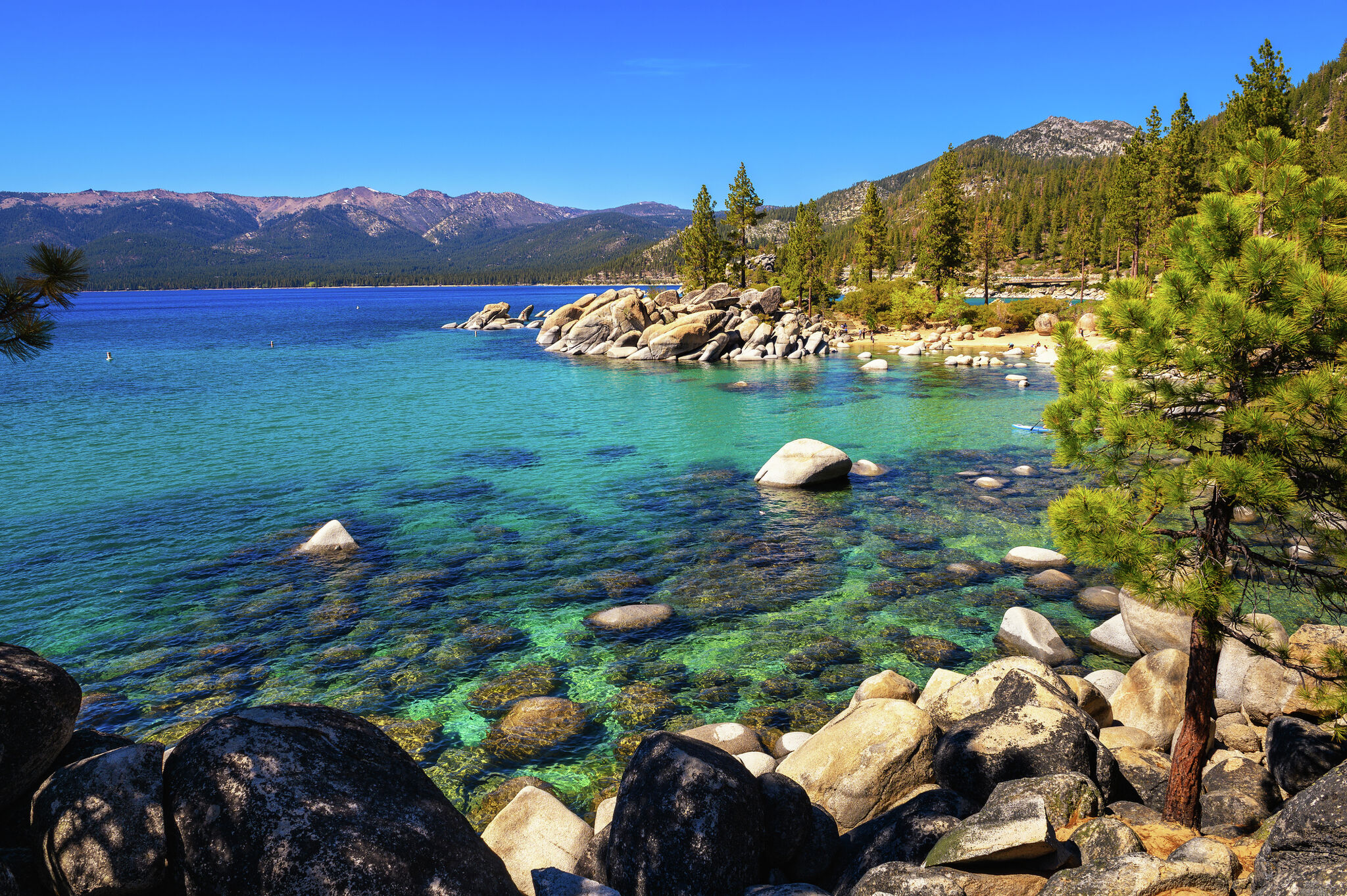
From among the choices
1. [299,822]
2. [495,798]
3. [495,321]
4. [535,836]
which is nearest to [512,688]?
[495,798]

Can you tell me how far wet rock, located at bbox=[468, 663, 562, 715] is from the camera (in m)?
11.8


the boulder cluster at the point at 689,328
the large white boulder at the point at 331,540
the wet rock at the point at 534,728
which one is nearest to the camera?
the wet rock at the point at 534,728

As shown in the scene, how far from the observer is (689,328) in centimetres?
6825

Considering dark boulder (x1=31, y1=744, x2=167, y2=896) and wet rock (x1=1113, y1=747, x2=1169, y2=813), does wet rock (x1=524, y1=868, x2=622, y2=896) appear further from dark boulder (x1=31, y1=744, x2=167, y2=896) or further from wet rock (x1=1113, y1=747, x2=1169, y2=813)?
wet rock (x1=1113, y1=747, x2=1169, y2=813)

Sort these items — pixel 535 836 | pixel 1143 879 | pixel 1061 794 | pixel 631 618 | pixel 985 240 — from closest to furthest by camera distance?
pixel 1143 879, pixel 1061 794, pixel 535 836, pixel 631 618, pixel 985 240

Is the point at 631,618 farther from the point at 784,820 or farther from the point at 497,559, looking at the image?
the point at 784,820

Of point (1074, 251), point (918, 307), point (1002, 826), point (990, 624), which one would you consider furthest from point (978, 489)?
point (1074, 251)

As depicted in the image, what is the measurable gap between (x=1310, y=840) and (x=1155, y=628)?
28.2 feet

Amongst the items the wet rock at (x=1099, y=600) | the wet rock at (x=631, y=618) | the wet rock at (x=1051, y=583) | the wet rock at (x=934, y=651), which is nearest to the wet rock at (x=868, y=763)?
the wet rock at (x=934, y=651)

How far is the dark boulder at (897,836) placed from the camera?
6.77 m

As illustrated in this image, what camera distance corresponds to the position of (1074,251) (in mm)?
151875

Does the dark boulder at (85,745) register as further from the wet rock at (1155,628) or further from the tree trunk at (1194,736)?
the wet rock at (1155,628)

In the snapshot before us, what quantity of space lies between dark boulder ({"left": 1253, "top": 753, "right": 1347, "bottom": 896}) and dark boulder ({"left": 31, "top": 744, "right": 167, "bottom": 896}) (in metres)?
8.34

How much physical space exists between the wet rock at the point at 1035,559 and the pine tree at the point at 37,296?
18.4m
